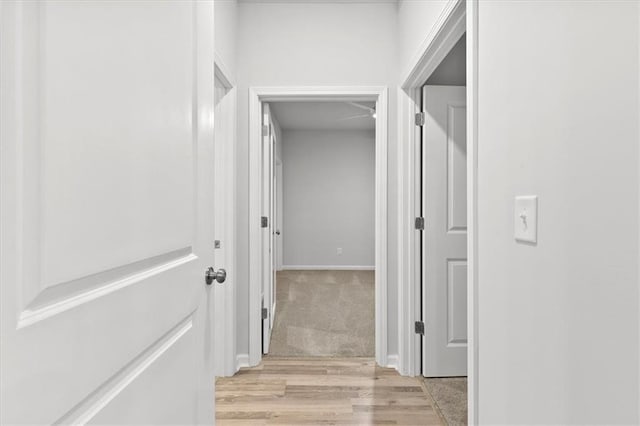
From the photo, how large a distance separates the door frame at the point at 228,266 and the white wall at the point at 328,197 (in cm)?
443

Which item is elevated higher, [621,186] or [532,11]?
[532,11]

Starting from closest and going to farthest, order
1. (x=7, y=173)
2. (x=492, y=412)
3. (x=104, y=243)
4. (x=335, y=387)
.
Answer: (x=7, y=173) → (x=104, y=243) → (x=492, y=412) → (x=335, y=387)

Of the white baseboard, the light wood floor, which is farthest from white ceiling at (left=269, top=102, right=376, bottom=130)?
the light wood floor

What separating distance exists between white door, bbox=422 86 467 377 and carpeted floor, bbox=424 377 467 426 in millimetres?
63

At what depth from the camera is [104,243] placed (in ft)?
2.31

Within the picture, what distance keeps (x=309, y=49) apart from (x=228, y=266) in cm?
157

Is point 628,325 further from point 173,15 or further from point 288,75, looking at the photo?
point 288,75

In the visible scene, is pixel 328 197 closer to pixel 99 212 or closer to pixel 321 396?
pixel 321 396

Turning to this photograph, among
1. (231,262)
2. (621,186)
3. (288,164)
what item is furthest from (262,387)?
(288,164)

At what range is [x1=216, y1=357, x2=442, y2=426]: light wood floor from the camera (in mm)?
2051

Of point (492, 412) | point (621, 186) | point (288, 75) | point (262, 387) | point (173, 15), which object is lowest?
point (262, 387)

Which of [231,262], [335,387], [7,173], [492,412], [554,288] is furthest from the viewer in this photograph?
[231,262]

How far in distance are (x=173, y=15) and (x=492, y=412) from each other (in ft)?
4.95

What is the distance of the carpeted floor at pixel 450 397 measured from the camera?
2061 millimetres
